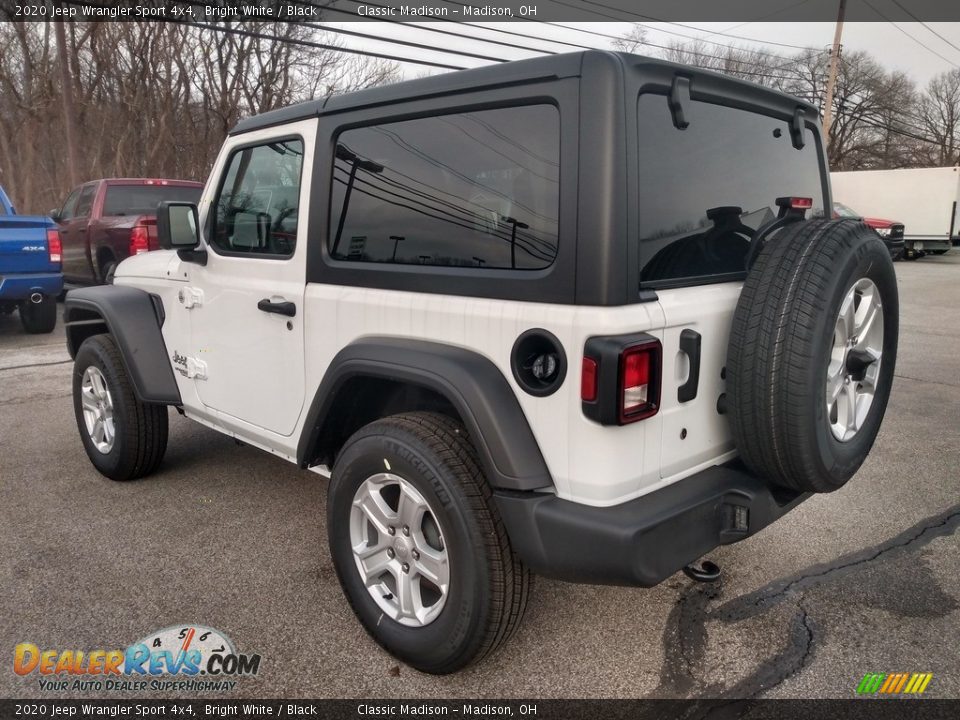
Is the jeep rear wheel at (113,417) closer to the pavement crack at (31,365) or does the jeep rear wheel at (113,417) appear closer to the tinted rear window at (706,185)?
the tinted rear window at (706,185)

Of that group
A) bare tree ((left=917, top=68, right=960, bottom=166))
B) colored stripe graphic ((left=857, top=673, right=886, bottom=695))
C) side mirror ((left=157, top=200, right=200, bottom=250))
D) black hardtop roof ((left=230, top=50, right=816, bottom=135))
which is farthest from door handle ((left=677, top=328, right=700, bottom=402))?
bare tree ((left=917, top=68, right=960, bottom=166))

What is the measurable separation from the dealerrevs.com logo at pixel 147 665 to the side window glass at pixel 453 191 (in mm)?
1514

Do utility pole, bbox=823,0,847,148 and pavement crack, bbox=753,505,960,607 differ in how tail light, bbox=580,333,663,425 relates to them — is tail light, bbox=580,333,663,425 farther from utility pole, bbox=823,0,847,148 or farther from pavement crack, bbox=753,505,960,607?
utility pole, bbox=823,0,847,148

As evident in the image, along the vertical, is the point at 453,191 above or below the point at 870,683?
above

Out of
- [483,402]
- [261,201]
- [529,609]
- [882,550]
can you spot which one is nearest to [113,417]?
A: [261,201]

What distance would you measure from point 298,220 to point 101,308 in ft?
5.40

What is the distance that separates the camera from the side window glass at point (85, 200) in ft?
33.8

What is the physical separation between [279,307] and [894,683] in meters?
2.61

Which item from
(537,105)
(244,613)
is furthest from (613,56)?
(244,613)

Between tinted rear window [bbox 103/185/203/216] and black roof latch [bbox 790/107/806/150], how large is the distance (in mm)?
8977

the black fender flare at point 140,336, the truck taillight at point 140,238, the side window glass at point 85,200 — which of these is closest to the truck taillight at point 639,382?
the black fender flare at point 140,336

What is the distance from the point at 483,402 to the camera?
84.0 inches

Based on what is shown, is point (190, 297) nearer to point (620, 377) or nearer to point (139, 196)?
point (620, 377)

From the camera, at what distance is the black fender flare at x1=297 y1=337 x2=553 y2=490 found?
211 centimetres
